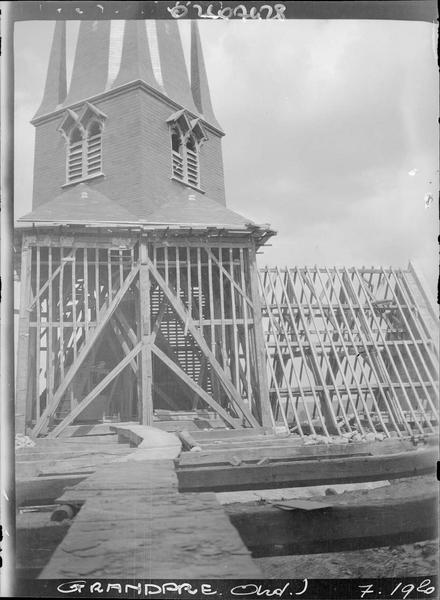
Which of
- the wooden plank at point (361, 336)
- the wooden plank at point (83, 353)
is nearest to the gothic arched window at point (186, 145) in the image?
the wooden plank at point (83, 353)

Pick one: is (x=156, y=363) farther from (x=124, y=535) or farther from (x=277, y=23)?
(x=277, y=23)

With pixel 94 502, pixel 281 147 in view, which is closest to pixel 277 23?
pixel 281 147

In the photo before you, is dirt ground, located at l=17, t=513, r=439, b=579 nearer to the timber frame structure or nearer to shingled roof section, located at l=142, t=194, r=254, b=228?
the timber frame structure

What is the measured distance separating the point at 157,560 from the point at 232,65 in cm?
604

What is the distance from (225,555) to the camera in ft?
16.0

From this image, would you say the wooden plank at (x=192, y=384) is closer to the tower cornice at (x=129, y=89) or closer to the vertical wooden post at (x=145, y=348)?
the vertical wooden post at (x=145, y=348)

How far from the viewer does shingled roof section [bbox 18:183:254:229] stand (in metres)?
8.20

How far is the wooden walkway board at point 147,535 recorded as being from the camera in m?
5.10

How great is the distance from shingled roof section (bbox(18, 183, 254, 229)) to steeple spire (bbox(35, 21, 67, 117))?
134cm

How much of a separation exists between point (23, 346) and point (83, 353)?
0.79 metres

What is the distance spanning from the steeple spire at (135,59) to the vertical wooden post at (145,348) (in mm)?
3325

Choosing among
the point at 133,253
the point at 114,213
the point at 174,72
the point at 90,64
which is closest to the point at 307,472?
the point at 133,253

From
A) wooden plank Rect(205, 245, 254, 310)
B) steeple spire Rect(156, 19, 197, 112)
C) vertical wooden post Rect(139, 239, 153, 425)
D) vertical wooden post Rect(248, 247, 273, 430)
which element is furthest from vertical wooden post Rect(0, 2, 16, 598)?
vertical wooden post Rect(248, 247, 273, 430)

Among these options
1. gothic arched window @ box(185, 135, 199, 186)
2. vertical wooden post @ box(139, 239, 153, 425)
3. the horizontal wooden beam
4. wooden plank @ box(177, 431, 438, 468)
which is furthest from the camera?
gothic arched window @ box(185, 135, 199, 186)
